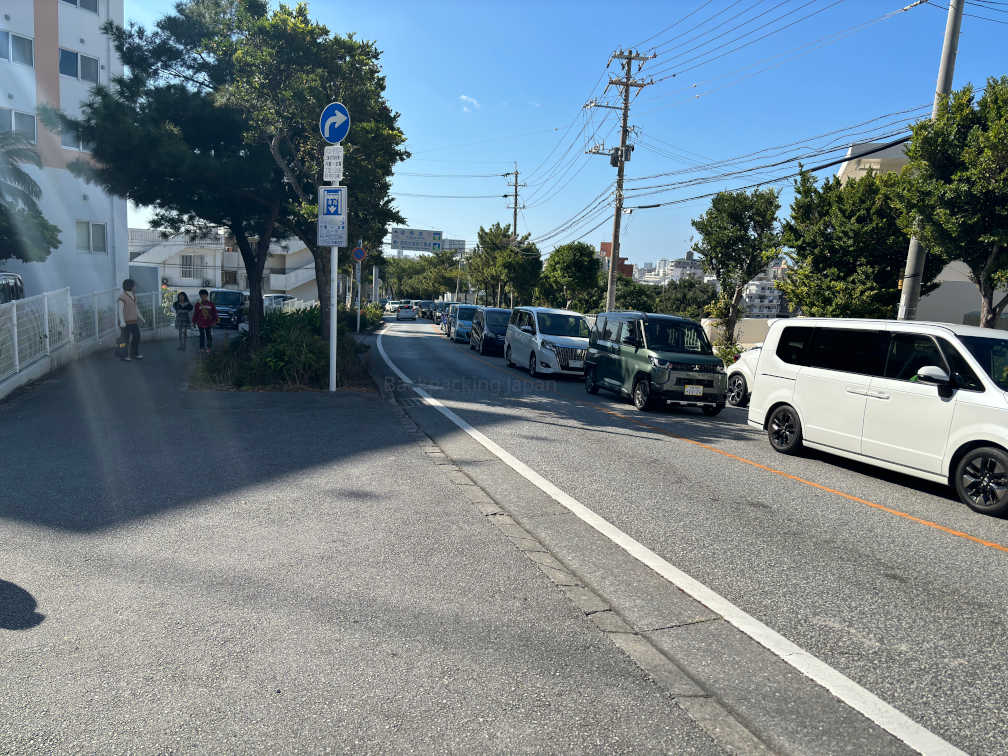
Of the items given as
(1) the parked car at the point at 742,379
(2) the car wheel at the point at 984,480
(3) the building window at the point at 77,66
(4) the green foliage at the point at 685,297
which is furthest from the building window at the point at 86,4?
(4) the green foliage at the point at 685,297

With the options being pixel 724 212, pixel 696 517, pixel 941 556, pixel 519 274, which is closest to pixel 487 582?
pixel 696 517

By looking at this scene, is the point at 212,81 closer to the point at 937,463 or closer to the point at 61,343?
the point at 61,343

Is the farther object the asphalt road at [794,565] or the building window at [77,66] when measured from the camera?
the building window at [77,66]

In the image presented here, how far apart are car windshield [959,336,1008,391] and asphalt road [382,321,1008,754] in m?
1.34

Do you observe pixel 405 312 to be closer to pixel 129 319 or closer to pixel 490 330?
pixel 490 330

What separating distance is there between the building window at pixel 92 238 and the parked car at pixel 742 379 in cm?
2464

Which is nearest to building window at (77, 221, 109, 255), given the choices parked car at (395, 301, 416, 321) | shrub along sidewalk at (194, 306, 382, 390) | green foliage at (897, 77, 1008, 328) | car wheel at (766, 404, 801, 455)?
shrub along sidewalk at (194, 306, 382, 390)

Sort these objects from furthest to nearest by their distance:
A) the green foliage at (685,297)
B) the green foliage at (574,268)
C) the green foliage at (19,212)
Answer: the green foliage at (685,297) → the green foliage at (574,268) → the green foliage at (19,212)

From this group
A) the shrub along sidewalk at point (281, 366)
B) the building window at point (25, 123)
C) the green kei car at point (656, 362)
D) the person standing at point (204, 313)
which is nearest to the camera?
the green kei car at point (656, 362)

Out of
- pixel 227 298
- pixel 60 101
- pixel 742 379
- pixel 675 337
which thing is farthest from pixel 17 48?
pixel 742 379

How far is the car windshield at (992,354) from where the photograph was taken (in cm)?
661

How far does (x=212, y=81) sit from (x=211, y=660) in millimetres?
16412

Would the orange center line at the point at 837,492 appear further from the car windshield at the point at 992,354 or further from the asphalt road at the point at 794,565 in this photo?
the car windshield at the point at 992,354

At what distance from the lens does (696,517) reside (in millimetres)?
5949
